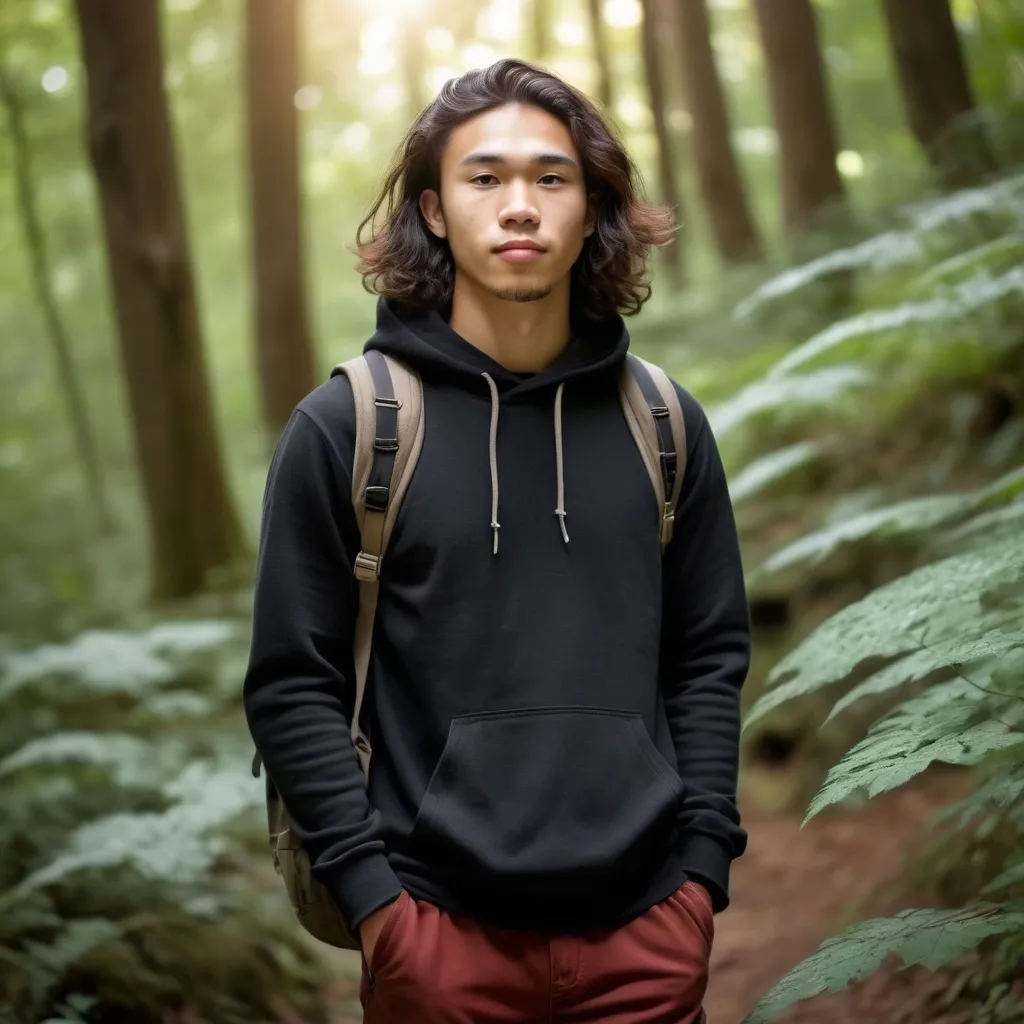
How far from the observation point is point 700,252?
24891 mm

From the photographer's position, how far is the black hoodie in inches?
89.4

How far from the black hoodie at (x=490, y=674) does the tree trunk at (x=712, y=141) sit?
1062cm

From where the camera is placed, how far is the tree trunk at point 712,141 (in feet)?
42.0

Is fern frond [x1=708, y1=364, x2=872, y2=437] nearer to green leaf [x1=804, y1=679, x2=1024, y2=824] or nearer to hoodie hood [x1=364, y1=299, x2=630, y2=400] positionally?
green leaf [x1=804, y1=679, x2=1024, y2=824]

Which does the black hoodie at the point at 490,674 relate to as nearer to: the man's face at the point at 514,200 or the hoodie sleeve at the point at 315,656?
the hoodie sleeve at the point at 315,656

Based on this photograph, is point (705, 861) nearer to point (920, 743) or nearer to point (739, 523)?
point (920, 743)

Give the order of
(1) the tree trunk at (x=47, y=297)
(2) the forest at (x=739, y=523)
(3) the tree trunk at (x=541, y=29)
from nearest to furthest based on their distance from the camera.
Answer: (2) the forest at (x=739, y=523) < (1) the tree trunk at (x=47, y=297) < (3) the tree trunk at (x=541, y=29)

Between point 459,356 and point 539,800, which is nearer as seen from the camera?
point 539,800

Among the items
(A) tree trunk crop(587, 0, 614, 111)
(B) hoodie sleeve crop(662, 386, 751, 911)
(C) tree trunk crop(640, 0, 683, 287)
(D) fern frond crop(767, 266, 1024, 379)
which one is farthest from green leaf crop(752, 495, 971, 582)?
(A) tree trunk crop(587, 0, 614, 111)

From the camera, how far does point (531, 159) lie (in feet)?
8.29

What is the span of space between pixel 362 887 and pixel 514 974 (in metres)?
0.34

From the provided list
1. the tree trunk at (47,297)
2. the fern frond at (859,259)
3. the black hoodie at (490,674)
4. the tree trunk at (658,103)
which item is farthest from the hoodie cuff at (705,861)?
the tree trunk at (47,297)

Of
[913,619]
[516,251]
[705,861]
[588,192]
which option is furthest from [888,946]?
[588,192]

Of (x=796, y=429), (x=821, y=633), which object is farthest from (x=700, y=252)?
(x=821, y=633)
